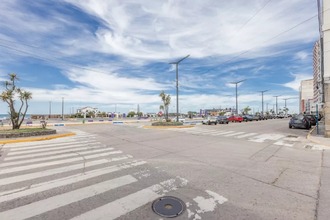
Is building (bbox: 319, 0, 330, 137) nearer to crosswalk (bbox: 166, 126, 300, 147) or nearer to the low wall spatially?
crosswalk (bbox: 166, 126, 300, 147)

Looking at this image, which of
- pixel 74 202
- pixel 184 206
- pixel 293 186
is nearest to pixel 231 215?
pixel 184 206

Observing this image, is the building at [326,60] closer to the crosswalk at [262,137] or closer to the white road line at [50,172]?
the crosswalk at [262,137]

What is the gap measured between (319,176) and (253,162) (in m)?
1.99

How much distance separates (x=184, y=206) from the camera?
3.74 metres

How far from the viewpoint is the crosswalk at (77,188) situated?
353 cm

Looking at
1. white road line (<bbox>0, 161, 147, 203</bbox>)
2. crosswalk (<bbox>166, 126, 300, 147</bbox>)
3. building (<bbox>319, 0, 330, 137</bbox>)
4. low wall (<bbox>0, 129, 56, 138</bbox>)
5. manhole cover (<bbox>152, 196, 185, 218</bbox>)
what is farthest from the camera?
building (<bbox>319, 0, 330, 137</bbox>)

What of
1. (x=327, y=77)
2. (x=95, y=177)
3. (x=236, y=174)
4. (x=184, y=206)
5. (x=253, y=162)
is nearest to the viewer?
(x=184, y=206)

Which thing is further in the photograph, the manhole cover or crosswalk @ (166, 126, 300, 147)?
crosswalk @ (166, 126, 300, 147)

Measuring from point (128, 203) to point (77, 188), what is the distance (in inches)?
59.5

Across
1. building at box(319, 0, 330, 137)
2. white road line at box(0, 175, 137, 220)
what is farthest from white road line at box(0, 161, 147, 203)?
building at box(319, 0, 330, 137)

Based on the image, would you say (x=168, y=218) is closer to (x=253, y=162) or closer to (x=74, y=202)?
(x=74, y=202)

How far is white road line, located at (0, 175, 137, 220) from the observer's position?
11.2ft

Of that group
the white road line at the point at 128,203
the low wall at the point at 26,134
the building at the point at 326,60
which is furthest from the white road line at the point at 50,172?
the building at the point at 326,60

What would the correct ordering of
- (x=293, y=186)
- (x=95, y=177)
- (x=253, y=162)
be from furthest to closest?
1. (x=253, y=162)
2. (x=95, y=177)
3. (x=293, y=186)
